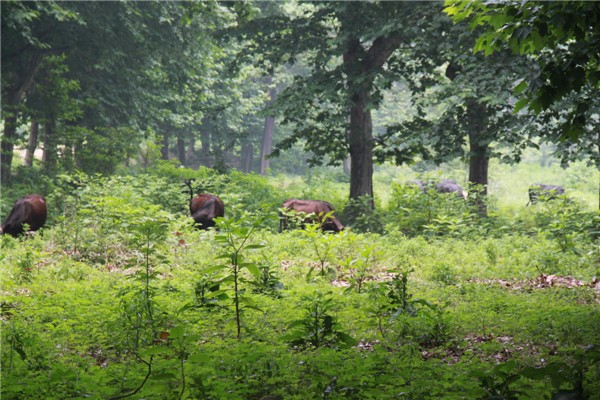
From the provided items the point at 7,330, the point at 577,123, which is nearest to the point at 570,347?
the point at 577,123

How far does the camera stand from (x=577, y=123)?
5090mm

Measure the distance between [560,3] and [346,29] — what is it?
40.8 feet

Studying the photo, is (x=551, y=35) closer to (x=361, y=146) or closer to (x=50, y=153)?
(x=361, y=146)

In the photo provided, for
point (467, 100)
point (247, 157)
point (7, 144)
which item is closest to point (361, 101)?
point (467, 100)

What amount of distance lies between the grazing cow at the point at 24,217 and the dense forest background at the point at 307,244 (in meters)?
0.53

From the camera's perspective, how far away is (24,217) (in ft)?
41.6

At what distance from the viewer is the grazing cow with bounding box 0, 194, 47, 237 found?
12.7 m

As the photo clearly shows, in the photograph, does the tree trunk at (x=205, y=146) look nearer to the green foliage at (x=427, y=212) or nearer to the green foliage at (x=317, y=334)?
the green foliage at (x=427, y=212)

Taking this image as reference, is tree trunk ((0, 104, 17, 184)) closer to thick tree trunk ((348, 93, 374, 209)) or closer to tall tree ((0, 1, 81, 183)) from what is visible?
tall tree ((0, 1, 81, 183))

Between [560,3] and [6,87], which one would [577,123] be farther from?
[6,87]

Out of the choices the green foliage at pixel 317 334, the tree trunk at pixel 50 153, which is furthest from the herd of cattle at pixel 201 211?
the tree trunk at pixel 50 153

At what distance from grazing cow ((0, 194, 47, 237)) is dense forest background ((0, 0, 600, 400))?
20.7 inches

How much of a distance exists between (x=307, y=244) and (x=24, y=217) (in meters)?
6.72

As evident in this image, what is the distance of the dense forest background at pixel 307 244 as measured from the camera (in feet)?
13.7
